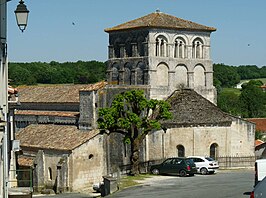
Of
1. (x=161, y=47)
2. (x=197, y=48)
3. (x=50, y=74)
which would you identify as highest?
(x=50, y=74)

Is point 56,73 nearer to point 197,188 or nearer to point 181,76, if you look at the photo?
point 181,76

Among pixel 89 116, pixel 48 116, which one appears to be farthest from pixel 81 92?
pixel 48 116

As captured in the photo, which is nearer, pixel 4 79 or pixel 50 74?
pixel 4 79

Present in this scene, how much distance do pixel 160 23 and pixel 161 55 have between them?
8.73 feet

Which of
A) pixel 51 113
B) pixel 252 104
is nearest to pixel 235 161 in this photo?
pixel 51 113

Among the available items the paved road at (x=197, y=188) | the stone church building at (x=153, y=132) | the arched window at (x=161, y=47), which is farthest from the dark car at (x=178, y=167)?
the arched window at (x=161, y=47)

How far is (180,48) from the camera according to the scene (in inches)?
2073

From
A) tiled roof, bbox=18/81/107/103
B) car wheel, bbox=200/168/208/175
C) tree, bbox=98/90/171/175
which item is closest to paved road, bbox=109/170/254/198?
car wheel, bbox=200/168/208/175

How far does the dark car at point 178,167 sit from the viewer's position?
38.1m

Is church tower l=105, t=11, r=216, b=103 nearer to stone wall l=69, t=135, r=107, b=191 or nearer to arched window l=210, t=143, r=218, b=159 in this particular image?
arched window l=210, t=143, r=218, b=159

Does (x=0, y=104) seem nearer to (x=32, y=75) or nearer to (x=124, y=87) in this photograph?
(x=124, y=87)

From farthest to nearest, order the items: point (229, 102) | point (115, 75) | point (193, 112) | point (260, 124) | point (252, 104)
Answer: point (229, 102) < point (252, 104) < point (260, 124) < point (115, 75) < point (193, 112)

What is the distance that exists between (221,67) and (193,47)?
124083 millimetres

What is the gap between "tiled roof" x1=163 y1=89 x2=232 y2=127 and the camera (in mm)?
47903
